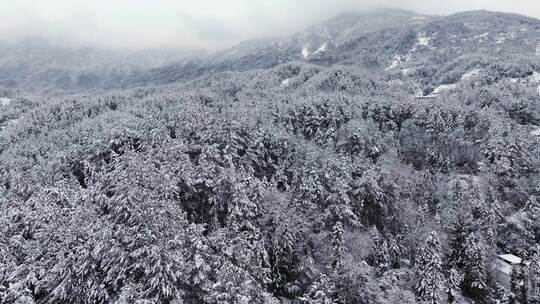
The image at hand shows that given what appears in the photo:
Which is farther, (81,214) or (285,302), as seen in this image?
(285,302)

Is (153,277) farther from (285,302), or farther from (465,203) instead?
(465,203)

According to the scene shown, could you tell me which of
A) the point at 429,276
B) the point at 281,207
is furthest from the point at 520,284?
the point at 281,207

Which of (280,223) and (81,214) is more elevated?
(81,214)

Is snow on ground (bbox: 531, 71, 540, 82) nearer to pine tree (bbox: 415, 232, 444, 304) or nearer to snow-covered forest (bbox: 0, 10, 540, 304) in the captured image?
snow-covered forest (bbox: 0, 10, 540, 304)

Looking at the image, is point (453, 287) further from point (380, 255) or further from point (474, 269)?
point (380, 255)

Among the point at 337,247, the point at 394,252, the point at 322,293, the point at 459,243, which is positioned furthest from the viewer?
the point at 394,252

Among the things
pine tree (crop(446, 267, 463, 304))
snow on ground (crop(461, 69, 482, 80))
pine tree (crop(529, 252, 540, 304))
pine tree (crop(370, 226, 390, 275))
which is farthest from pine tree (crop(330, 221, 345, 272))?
snow on ground (crop(461, 69, 482, 80))

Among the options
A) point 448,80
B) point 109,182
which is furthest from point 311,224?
point 448,80
